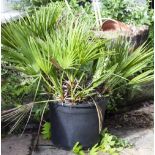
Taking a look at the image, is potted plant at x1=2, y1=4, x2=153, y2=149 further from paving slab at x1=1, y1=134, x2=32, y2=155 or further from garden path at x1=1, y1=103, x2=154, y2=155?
paving slab at x1=1, y1=134, x2=32, y2=155

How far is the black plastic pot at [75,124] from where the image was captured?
296cm

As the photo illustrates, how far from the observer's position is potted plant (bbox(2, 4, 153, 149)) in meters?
2.74

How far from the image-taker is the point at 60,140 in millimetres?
3141

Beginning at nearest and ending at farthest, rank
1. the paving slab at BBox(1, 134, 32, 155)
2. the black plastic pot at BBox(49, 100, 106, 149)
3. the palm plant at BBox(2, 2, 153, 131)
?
A: the palm plant at BBox(2, 2, 153, 131)
the black plastic pot at BBox(49, 100, 106, 149)
the paving slab at BBox(1, 134, 32, 155)

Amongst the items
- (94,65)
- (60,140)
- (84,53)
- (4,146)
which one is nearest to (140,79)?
(94,65)

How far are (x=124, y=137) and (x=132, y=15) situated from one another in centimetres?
158

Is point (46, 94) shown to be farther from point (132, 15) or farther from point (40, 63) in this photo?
point (132, 15)

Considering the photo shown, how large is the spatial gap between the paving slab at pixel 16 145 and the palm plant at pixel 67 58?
0.86 feet

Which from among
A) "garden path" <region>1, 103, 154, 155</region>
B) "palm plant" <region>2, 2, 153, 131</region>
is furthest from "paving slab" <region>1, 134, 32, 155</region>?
"palm plant" <region>2, 2, 153, 131</region>

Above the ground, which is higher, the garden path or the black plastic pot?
the black plastic pot

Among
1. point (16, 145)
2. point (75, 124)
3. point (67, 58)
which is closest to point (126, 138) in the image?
point (75, 124)

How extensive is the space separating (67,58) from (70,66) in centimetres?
9

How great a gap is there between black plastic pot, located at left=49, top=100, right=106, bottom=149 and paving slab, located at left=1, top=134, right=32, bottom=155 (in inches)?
11.8

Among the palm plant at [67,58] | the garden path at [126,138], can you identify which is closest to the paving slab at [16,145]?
the garden path at [126,138]
